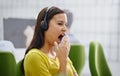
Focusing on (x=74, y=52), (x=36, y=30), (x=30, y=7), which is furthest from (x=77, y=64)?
(x=30, y=7)

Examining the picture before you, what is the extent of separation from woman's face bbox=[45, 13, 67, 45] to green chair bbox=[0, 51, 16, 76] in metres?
0.22

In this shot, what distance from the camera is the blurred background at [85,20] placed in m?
2.66

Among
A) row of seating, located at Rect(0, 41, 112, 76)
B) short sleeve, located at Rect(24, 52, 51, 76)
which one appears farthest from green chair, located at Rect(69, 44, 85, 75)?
short sleeve, located at Rect(24, 52, 51, 76)

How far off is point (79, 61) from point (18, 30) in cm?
86

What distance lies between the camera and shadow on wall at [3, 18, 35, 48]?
259 cm

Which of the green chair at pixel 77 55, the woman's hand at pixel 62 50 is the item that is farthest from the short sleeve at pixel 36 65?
the green chair at pixel 77 55

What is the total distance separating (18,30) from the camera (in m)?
2.64

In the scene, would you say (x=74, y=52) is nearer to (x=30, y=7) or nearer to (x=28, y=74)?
(x=28, y=74)

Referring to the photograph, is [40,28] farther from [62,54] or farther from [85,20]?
[85,20]

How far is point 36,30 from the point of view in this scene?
144 cm

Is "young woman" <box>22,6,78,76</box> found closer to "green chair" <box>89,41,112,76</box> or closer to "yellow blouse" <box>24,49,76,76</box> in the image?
"yellow blouse" <box>24,49,76,76</box>

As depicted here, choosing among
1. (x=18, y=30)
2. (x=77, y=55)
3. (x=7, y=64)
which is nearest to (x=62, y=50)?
(x=7, y=64)

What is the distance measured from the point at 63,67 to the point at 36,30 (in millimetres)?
265

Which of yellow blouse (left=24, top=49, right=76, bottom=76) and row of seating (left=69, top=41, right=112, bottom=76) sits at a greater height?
yellow blouse (left=24, top=49, right=76, bottom=76)
